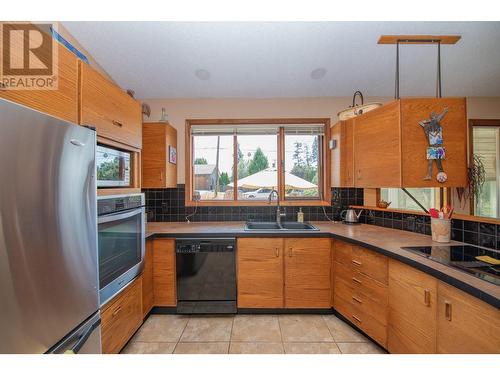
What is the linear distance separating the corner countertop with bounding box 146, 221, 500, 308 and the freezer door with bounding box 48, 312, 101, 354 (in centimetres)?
100

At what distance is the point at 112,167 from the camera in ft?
4.67

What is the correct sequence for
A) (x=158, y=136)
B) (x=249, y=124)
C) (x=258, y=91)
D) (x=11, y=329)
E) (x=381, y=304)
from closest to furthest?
(x=11, y=329)
(x=381, y=304)
(x=158, y=136)
(x=258, y=91)
(x=249, y=124)

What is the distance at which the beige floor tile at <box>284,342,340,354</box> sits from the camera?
1.66 metres

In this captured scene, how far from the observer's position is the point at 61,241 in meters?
0.88

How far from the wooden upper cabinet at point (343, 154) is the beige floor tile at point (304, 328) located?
1409mm

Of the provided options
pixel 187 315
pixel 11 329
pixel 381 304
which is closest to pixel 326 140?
pixel 381 304

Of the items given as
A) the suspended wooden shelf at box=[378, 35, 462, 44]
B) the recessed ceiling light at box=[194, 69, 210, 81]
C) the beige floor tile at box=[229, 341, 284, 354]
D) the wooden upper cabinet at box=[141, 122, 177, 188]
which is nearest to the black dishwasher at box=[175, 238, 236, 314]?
the beige floor tile at box=[229, 341, 284, 354]

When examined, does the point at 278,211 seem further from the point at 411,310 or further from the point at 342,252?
the point at 411,310

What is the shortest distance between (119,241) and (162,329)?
1.05m

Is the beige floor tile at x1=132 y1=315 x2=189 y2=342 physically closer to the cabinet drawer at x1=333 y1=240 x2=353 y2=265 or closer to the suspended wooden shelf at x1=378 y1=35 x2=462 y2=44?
the cabinet drawer at x1=333 y1=240 x2=353 y2=265

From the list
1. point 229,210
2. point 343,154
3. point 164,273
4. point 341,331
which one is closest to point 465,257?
point 341,331
